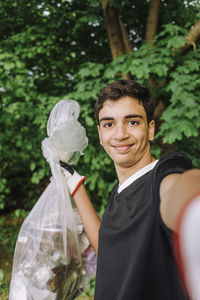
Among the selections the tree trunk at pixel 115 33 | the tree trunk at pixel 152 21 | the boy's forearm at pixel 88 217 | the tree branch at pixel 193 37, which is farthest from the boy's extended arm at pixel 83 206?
the tree trunk at pixel 152 21

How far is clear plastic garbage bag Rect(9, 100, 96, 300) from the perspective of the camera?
1333mm

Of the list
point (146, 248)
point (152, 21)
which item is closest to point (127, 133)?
point (146, 248)

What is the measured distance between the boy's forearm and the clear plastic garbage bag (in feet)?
0.21

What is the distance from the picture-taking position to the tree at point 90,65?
2.33 meters

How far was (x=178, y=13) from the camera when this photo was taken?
3.12m

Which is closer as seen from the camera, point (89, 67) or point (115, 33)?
point (89, 67)

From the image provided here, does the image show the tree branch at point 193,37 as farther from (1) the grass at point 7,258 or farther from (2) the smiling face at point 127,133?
(1) the grass at point 7,258

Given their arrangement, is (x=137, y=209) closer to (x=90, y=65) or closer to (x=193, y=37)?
(x=90, y=65)

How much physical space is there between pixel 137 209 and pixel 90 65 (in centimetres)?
189

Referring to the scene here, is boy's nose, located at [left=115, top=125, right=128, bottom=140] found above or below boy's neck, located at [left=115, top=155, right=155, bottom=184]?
above

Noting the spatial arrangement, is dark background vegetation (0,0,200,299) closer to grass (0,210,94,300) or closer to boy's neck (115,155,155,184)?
grass (0,210,94,300)

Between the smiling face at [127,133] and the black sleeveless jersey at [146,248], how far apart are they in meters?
0.17

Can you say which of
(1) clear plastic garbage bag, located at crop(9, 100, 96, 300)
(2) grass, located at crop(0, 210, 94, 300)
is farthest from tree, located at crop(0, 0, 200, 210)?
(1) clear plastic garbage bag, located at crop(9, 100, 96, 300)

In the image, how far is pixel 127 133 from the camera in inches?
45.7
